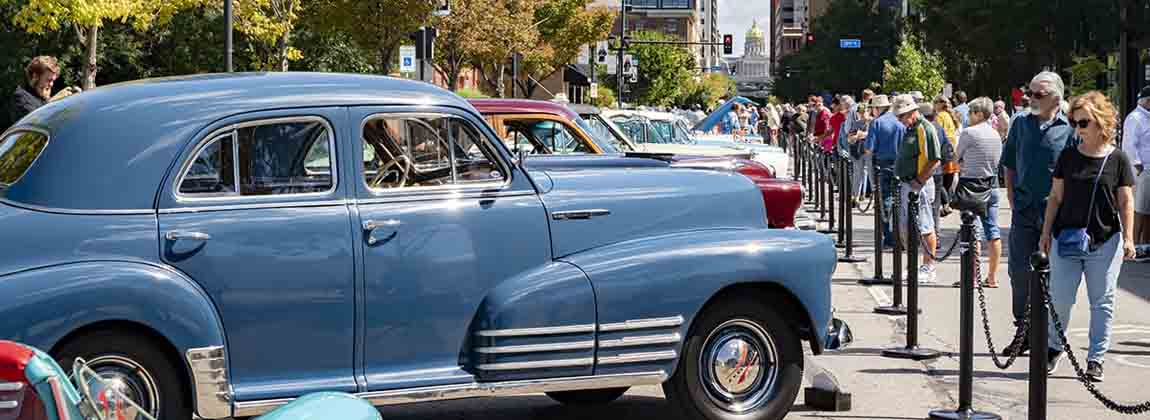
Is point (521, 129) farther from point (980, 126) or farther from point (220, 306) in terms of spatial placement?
point (220, 306)

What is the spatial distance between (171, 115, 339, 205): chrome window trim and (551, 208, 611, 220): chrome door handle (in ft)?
3.58

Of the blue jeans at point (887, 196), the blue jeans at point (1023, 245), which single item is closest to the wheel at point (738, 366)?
the blue jeans at point (1023, 245)

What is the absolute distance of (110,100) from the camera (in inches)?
285

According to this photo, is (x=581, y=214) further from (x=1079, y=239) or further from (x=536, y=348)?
(x=1079, y=239)

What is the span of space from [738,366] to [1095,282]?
296 centimetres

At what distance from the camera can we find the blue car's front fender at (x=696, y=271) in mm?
7867

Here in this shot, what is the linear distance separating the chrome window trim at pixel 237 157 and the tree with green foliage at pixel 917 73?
220ft

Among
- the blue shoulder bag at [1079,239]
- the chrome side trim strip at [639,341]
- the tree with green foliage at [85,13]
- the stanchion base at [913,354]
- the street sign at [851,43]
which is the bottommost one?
the stanchion base at [913,354]

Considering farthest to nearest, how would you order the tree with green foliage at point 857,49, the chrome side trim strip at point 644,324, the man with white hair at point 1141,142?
1. the tree with green foliage at point 857,49
2. the man with white hair at point 1141,142
3. the chrome side trim strip at point 644,324

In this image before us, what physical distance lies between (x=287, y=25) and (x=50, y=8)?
6.63 m

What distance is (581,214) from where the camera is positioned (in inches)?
314

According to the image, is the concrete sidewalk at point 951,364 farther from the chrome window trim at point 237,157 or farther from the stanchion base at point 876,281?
the chrome window trim at point 237,157

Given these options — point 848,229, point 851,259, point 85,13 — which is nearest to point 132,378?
point 848,229

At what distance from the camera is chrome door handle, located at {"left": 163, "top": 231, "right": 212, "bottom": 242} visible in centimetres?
701
